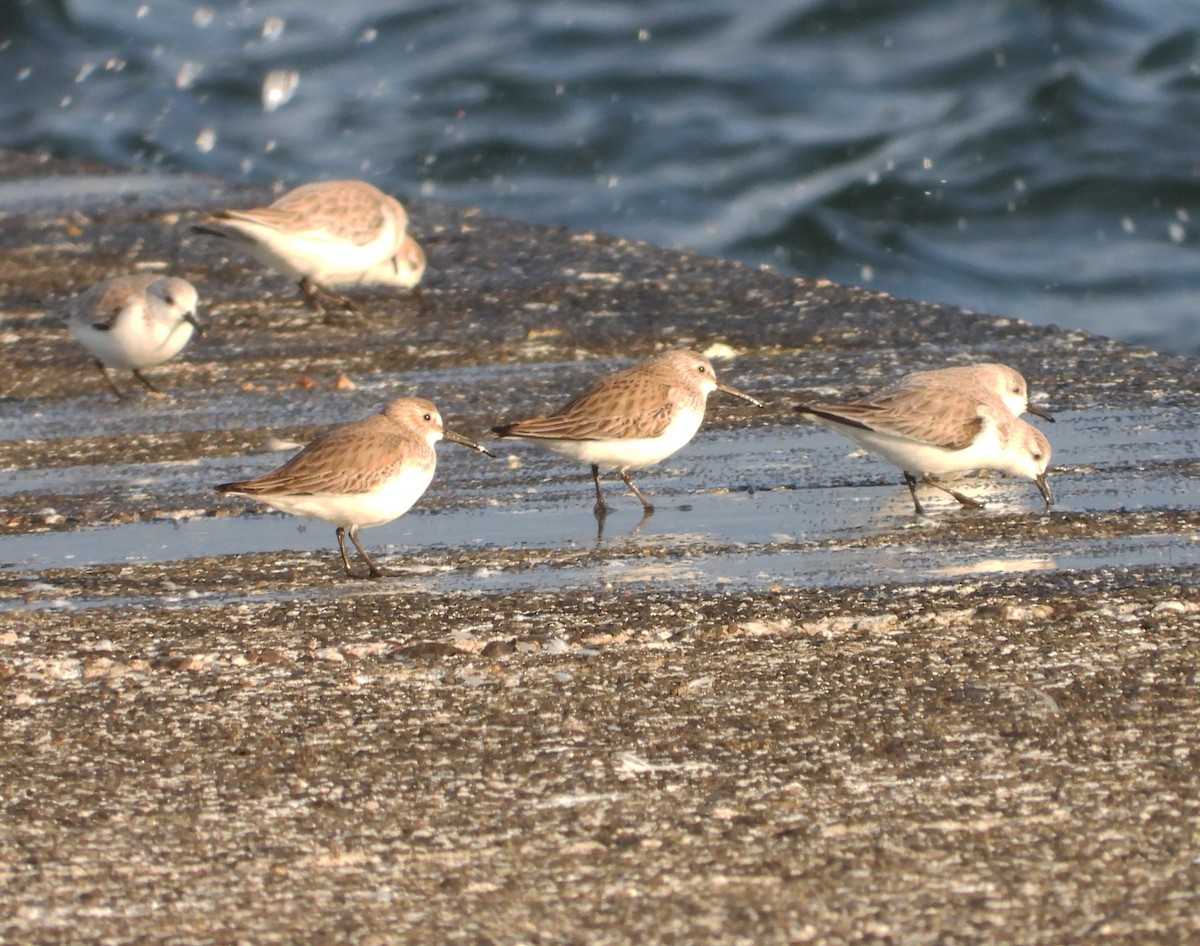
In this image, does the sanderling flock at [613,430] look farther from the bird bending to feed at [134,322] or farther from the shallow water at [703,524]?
the shallow water at [703,524]

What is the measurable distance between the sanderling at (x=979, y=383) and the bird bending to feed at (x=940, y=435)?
0.40 feet

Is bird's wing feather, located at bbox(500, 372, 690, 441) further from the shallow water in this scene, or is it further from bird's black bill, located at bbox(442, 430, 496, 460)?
the shallow water

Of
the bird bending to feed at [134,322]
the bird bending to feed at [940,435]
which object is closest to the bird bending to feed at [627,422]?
the bird bending to feed at [940,435]

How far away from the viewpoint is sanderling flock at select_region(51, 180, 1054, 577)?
19.0 feet

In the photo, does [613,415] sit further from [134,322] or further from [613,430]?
[134,322]

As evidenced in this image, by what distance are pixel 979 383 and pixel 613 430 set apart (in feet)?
4.70

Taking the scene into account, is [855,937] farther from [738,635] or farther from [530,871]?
[738,635]

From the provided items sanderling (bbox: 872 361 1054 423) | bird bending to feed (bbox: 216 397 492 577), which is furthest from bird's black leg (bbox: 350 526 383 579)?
sanderling (bbox: 872 361 1054 423)

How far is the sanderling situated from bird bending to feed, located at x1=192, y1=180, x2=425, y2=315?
357 cm

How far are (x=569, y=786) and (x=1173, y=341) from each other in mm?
12294

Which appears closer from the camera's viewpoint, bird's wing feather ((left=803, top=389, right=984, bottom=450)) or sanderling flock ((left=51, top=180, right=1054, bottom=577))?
sanderling flock ((left=51, top=180, right=1054, bottom=577))

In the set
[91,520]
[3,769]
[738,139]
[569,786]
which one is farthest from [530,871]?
[738,139]

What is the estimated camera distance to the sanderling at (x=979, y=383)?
6828 millimetres

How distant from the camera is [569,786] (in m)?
3.98
